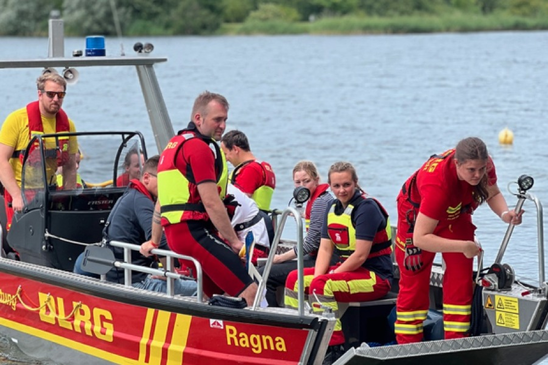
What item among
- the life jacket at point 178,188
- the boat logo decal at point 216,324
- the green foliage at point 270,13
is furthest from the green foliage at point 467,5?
the boat logo decal at point 216,324

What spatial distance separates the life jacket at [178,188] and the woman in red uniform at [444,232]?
1.14m

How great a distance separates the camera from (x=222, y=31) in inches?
2544

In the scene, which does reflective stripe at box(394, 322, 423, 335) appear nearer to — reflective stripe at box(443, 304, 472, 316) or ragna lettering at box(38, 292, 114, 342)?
reflective stripe at box(443, 304, 472, 316)

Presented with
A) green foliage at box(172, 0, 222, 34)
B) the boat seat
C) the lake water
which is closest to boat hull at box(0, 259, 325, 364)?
the boat seat

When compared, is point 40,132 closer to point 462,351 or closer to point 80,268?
point 80,268

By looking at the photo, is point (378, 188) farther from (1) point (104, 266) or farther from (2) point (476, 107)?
(2) point (476, 107)

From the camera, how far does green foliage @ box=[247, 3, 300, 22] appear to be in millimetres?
63938

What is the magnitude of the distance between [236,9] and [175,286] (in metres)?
59.3

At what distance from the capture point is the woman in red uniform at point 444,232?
5535 millimetres

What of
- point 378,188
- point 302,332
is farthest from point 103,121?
point 302,332

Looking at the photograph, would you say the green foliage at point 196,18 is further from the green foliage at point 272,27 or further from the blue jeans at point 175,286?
the blue jeans at point 175,286

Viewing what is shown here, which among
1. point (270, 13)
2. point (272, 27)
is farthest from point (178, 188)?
point (270, 13)

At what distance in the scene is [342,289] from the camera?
6035 millimetres

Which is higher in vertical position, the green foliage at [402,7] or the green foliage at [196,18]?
the green foliage at [402,7]
